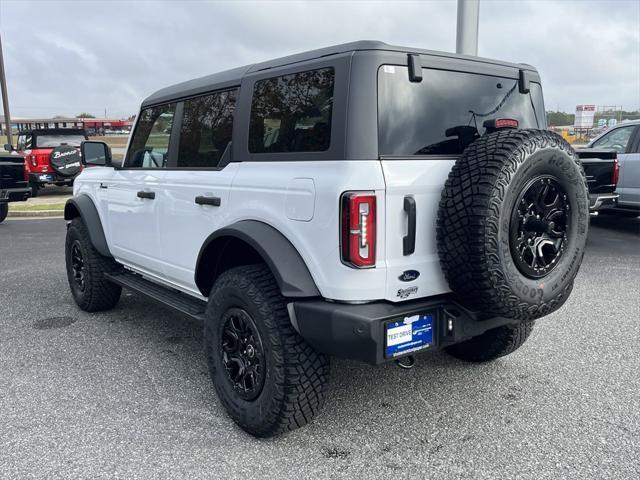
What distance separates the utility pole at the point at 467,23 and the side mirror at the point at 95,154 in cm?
555

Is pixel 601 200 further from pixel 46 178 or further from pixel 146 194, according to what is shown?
pixel 46 178

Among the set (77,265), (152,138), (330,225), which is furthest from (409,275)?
(77,265)

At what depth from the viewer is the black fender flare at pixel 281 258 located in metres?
2.63

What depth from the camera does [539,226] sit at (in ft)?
8.73

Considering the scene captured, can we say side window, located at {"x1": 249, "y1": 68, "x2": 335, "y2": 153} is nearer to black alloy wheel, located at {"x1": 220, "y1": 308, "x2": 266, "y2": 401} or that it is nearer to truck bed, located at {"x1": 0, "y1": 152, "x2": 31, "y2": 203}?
black alloy wheel, located at {"x1": 220, "y1": 308, "x2": 266, "y2": 401}

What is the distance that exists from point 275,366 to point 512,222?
51.4 inches

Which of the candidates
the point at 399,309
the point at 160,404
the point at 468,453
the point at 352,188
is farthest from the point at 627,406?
the point at 160,404

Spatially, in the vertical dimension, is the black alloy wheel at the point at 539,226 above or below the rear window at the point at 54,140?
below

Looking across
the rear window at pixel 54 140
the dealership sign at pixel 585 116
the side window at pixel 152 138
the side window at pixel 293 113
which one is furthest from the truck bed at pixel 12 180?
the dealership sign at pixel 585 116

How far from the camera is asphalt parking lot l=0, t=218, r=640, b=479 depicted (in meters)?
2.66

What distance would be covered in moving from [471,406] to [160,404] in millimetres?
1832

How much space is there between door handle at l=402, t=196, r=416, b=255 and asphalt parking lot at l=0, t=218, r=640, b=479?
3.38ft

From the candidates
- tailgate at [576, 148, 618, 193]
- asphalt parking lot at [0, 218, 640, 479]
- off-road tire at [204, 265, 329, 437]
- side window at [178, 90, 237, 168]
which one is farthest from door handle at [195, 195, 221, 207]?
tailgate at [576, 148, 618, 193]

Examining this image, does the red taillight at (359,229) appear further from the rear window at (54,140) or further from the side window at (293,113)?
the rear window at (54,140)
